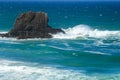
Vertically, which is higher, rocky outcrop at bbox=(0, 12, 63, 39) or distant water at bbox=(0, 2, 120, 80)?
rocky outcrop at bbox=(0, 12, 63, 39)

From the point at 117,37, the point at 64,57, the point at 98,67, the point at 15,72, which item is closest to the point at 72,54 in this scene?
the point at 64,57

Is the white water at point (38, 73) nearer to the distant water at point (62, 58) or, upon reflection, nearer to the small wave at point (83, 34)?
the distant water at point (62, 58)

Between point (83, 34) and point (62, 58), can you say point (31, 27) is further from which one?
point (62, 58)

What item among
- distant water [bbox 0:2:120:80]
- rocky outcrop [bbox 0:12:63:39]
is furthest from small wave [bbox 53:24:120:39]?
rocky outcrop [bbox 0:12:63:39]

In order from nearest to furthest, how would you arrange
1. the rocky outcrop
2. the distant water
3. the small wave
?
the distant water, the rocky outcrop, the small wave

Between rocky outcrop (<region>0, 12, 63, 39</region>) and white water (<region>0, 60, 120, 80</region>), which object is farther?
rocky outcrop (<region>0, 12, 63, 39</region>)

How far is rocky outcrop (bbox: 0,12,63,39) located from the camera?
238 feet

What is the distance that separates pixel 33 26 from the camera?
73.4 m

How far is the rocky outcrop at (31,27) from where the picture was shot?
72562 millimetres

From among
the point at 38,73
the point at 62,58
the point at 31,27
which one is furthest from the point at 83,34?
the point at 38,73

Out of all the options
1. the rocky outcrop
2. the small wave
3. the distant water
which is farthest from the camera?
the small wave

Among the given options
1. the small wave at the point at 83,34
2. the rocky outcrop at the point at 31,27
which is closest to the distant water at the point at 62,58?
the small wave at the point at 83,34

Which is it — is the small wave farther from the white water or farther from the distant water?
the white water

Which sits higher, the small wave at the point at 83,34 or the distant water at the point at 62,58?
the small wave at the point at 83,34
